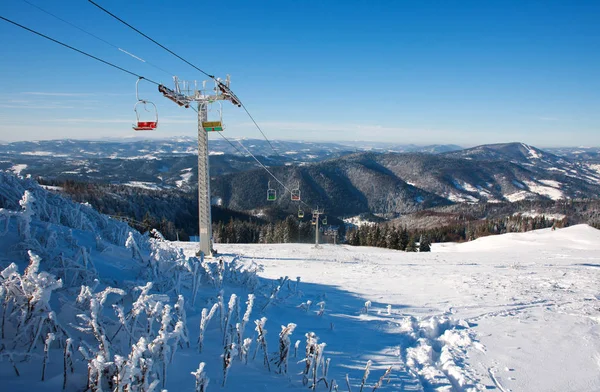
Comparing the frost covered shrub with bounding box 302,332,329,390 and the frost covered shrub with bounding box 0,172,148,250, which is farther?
the frost covered shrub with bounding box 0,172,148,250

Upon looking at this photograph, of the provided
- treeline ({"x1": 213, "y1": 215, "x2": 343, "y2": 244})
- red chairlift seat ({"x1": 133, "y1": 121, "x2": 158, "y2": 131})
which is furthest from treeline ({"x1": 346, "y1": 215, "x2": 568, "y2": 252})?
red chairlift seat ({"x1": 133, "y1": 121, "x2": 158, "y2": 131})

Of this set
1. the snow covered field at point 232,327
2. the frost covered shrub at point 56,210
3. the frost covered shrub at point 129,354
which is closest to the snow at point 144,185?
the frost covered shrub at point 56,210

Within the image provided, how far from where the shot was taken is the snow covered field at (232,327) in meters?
2.87

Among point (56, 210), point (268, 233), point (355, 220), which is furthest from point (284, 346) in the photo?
point (355, 220)

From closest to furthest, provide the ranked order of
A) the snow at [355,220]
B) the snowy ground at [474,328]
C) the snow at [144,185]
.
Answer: the snowy ground at [474,328] → the snow at [144,185] → the snow at [355,220]

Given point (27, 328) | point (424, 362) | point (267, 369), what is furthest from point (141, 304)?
point (424, 362)

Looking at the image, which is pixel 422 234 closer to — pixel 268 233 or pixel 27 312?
pixel 268 233

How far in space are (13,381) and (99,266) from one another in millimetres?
2489

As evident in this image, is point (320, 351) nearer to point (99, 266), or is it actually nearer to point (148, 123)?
point (99, 266)

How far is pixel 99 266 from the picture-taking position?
16.0ft

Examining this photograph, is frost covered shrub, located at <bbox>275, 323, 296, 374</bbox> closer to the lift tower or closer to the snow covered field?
the snow covered field

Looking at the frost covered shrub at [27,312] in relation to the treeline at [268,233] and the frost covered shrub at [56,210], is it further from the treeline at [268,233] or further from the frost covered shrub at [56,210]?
the treeline at [268,233]

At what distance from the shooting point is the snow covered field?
2.87 meters

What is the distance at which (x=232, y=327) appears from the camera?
425cm
